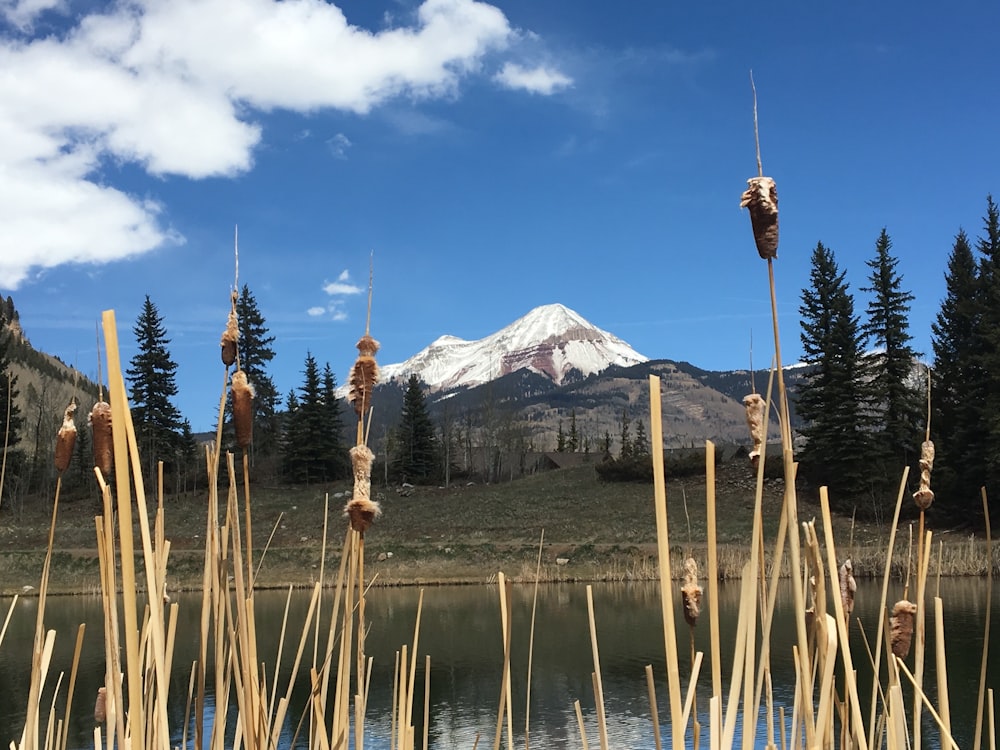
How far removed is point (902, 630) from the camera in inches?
63.6

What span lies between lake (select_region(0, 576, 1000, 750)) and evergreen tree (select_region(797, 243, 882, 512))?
11.5 metres

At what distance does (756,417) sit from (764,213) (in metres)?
0.35

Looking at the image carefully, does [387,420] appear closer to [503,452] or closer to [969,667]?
[503,452]

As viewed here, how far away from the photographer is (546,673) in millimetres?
12023

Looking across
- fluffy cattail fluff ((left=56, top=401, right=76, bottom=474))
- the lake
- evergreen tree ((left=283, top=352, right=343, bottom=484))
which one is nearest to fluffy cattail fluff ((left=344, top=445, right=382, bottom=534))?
fluffy cattail fluff ((left=56, top=401, right=76, bottom=474))

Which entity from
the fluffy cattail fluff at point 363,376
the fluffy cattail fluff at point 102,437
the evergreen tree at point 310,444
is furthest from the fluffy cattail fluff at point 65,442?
the evergreen tree at point 310,444

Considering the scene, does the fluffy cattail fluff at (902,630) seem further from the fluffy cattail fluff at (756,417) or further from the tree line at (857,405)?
the tree line at (857,405)

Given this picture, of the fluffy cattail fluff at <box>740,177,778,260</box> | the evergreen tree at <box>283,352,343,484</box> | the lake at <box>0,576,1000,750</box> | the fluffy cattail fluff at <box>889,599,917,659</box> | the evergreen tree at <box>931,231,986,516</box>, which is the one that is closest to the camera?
the fluffy cattail fluff at <box>740,177,778,260</box>

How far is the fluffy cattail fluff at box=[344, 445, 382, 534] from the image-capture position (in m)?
1.15

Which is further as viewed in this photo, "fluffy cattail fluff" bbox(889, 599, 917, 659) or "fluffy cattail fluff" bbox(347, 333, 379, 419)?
"fluffy cattail fluff" bbox(889, 599, 917, 659)

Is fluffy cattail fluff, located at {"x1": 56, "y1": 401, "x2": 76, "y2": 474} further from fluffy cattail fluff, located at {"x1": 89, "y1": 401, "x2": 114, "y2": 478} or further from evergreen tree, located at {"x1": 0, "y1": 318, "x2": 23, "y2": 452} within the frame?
evergreen tree, located at {"x1": 0, "y1": 318, "x2": 23, "y2": 452}

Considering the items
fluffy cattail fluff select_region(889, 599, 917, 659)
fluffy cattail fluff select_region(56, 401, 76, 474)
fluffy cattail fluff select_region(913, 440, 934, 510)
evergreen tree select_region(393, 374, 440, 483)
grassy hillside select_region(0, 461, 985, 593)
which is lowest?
grassy hillside select_region(0, 461, 985, 593)

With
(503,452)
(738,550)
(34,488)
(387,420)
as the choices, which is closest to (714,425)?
(387,420)

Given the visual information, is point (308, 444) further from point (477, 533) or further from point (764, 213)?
point (764, 213)
